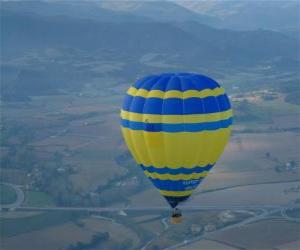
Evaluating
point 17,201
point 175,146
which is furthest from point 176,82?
point 17,201

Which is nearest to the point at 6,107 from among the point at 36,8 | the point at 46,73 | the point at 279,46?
the point at 46,73

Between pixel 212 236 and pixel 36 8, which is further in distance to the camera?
pixel 36 8

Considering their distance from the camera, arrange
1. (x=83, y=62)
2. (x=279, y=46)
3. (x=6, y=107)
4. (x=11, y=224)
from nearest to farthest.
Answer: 1. (x=11, y=224)
2. (x=6, y=107)
3. (x=83, y=62)
4. (x=279, y=46)

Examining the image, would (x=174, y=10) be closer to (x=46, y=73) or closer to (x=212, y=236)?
(x=46, y=73)

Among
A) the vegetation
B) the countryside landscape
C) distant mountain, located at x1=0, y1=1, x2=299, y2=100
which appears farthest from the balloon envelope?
distant mountain, located at x1=0, y1=1, x2=299, y2=100

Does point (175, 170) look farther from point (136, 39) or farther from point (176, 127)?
point (136, 39)

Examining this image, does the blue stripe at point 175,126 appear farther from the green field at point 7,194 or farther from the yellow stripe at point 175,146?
the green field at point 7,194

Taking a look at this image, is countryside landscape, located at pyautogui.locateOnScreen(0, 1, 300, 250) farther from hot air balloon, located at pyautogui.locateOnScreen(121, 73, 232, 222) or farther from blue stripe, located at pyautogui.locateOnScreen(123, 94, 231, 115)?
blue stripe, located at pyautogui.locateOnScreen(123, 94, 231, 115)
